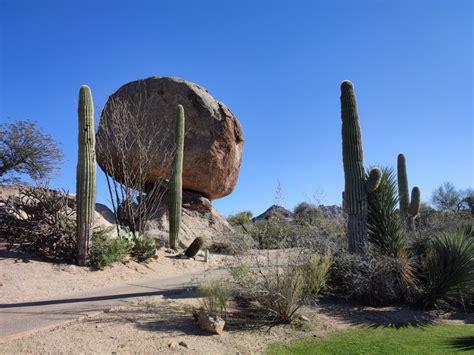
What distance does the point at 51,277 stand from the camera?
31.0 feet

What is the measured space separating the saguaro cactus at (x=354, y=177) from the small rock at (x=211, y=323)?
437 centimetres

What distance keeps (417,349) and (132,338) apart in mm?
4280

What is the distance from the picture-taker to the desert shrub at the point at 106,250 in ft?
35.4

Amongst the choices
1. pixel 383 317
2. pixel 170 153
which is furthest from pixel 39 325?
pixel 170 153

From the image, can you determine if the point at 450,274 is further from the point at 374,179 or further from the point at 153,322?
the point at 153,322

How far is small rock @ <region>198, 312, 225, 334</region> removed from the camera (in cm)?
602

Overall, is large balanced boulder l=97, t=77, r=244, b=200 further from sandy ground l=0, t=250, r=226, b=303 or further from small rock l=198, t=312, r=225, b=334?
small rock l=198, t=312, r=225, b=334

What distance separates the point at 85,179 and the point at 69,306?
459 cm

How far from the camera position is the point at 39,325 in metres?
5.70

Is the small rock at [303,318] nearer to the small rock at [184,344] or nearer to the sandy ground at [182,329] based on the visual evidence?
the sandy ground at [182,329]

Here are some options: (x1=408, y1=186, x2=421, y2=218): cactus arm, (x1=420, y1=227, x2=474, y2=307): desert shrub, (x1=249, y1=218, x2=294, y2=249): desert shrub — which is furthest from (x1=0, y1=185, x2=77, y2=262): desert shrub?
(x1=408, y1=186, x2=421, y2=218): cactus arm

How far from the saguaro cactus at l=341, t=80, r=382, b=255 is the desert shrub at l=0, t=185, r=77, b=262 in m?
7.74

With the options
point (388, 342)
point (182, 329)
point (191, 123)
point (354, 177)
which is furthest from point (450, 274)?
point (191, 123)

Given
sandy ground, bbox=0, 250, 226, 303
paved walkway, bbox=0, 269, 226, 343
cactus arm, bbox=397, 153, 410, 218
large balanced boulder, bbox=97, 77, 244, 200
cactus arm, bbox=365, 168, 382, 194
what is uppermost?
large balanced boulder, bbox=97, 77, 244, 200
